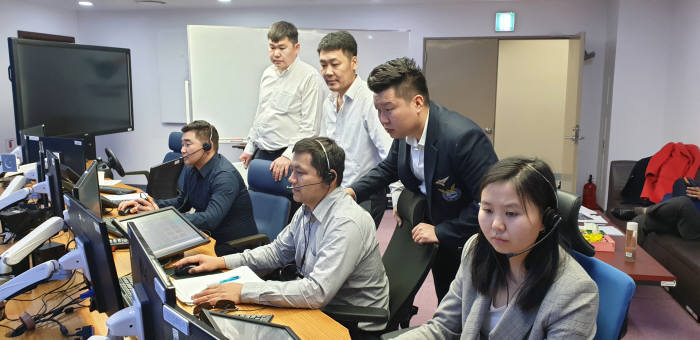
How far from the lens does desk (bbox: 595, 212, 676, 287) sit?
2.91m

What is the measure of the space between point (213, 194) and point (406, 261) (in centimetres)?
128

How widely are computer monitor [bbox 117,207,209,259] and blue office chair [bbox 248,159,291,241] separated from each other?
0.65m

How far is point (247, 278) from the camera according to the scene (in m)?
1.96

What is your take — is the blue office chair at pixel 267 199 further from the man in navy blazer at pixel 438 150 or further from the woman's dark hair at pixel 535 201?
the woman's dark hair at pixel 535 201

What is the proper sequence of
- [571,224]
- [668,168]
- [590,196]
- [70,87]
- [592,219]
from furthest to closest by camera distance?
1. [590,196]
2. [70,87]
3. [668,168]
4. [592,219]
5. [571,224]

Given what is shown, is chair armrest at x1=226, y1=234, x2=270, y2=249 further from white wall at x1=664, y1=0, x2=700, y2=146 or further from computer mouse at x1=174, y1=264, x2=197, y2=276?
white wall at x1=664, y1=0, x2=700, y2=146

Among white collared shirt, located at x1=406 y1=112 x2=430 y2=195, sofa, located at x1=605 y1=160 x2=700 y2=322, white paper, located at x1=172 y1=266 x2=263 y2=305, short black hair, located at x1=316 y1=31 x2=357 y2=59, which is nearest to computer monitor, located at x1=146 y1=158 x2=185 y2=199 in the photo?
short black hair, located at x1=316 y1=31 x2=357 y2=59

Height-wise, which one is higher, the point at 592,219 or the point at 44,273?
the point at 44,273

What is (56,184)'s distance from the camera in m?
2.29

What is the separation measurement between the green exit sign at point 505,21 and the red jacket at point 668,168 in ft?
7.23

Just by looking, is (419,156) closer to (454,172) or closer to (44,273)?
(454,172)

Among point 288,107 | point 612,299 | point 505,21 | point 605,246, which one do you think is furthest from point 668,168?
point 612,299

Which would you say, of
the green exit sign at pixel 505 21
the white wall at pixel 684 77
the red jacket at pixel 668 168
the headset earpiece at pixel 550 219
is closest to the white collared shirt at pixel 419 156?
the headset earpiece at pixel 550 219

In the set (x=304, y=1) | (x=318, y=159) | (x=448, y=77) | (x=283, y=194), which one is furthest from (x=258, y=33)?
(x=318, y=159)
